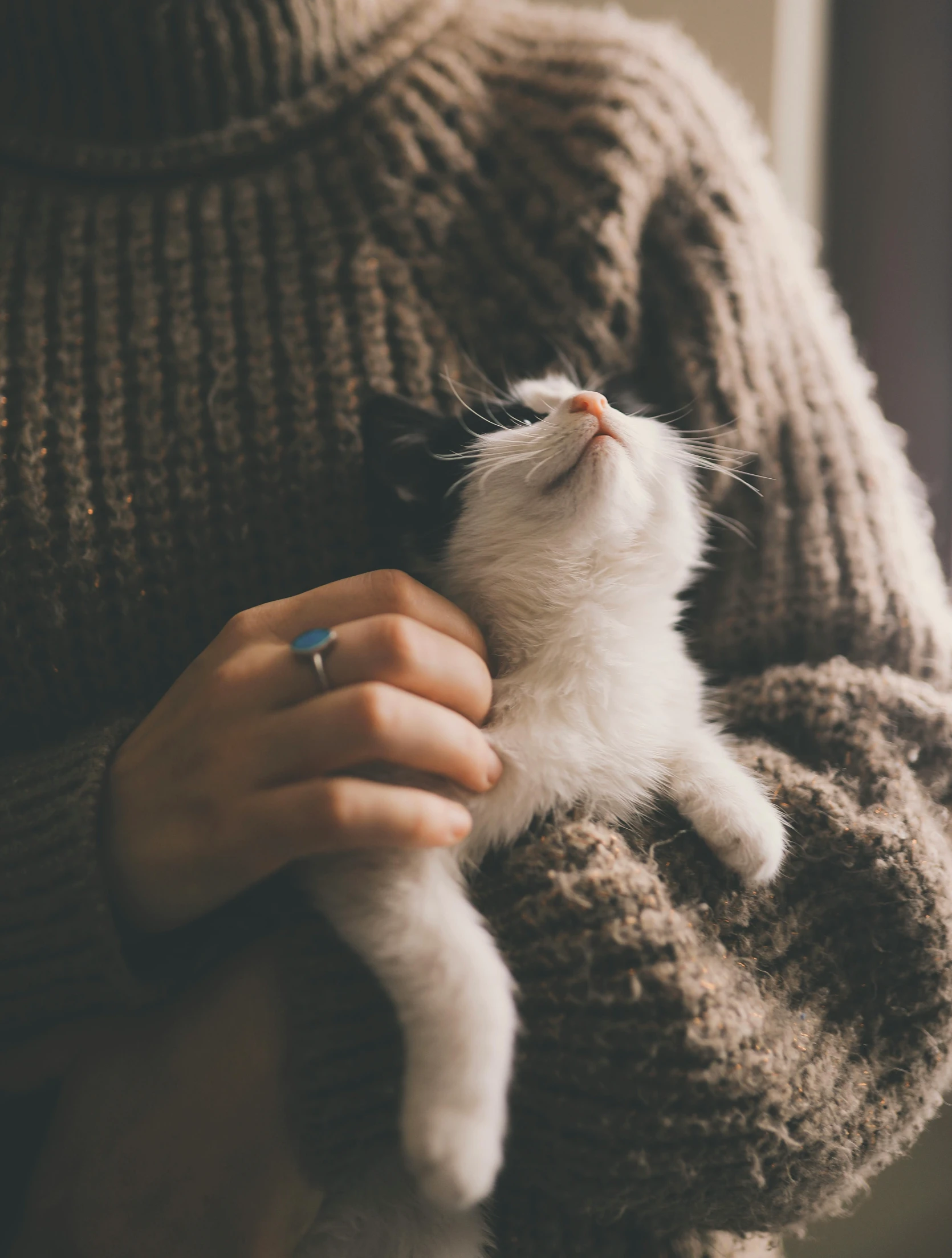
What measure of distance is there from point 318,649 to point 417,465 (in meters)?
0.19

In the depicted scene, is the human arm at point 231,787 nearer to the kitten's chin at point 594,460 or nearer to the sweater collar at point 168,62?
the kitten's chin at point 594,460

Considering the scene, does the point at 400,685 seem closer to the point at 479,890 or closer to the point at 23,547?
the point at 479,890

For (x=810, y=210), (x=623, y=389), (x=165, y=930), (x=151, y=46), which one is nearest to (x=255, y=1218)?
(x=165, y=930)

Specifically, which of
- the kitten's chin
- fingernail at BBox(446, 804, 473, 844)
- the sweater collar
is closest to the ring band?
fingernail at BBox(446, 804, 473, 844)

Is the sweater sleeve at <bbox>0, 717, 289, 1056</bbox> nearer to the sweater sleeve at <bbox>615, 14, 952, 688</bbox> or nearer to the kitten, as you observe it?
the kitten

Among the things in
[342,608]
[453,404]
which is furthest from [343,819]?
[453,404]

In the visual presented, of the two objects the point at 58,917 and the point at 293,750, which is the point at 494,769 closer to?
the point at 293,750

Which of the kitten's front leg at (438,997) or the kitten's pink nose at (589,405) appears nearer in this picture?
the kitten's front leg at (438,997)

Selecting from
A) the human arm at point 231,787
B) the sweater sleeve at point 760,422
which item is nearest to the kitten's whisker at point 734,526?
the sweater sleeve at point 760,422

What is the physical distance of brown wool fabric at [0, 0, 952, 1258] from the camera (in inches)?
19.2

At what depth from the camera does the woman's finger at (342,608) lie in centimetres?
53

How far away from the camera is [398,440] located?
0.59 meters

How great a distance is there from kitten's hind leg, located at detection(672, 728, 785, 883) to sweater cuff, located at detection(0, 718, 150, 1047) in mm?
389

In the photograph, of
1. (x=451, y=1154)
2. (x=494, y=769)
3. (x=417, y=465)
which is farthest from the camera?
(x=417, y=465)
